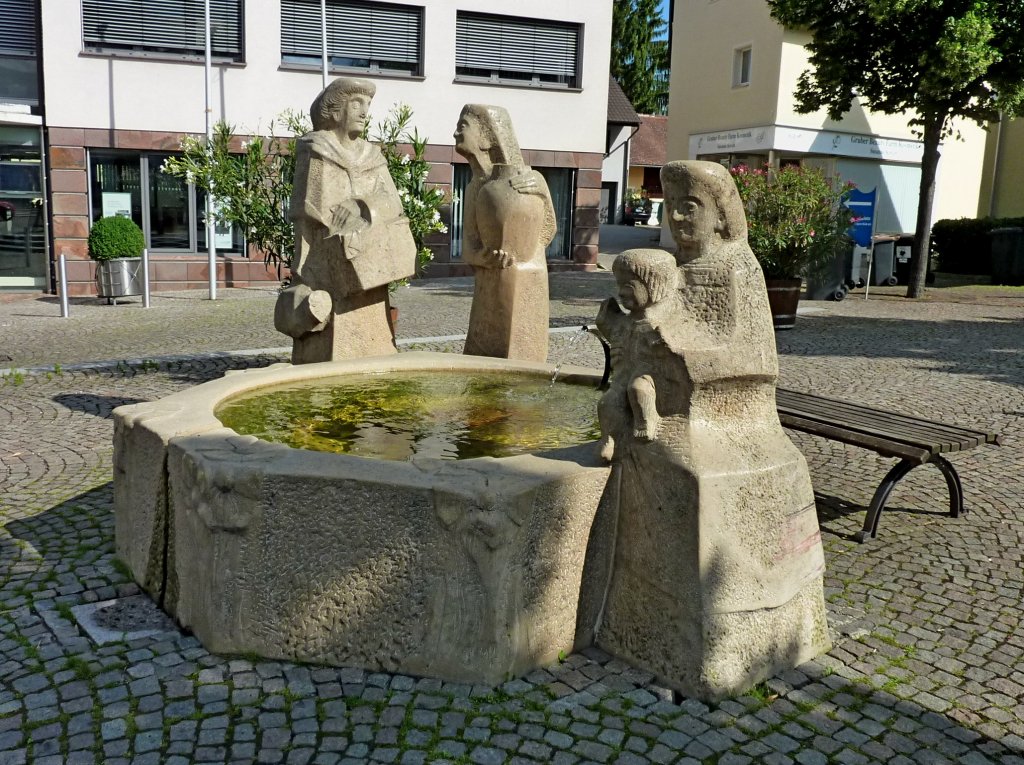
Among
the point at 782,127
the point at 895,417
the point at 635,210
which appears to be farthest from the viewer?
the point at 635,210

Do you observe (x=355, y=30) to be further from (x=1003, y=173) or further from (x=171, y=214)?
(x=1003, y=173)

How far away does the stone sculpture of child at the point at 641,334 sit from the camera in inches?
144

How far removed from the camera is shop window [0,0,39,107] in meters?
16.2

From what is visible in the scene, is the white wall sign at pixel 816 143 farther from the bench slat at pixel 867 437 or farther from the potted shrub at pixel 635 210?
the bench slat at pixel 867 437

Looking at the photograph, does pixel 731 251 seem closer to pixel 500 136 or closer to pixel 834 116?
pixel 500 136

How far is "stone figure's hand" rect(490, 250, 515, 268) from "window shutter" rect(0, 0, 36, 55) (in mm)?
13281

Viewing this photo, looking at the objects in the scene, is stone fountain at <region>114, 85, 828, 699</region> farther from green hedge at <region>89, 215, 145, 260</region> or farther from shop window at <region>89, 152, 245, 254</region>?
shop window at <region>89, 152, 245, 254</region>

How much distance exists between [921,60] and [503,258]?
1205 centimetres

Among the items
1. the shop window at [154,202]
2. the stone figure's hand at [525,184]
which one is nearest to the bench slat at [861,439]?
the stone figure's hand at [525,184]

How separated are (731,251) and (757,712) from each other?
165 cm

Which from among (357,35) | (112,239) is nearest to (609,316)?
(112,239)

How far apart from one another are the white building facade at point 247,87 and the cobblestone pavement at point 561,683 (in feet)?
36.4

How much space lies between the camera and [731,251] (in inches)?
147

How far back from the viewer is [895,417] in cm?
620
